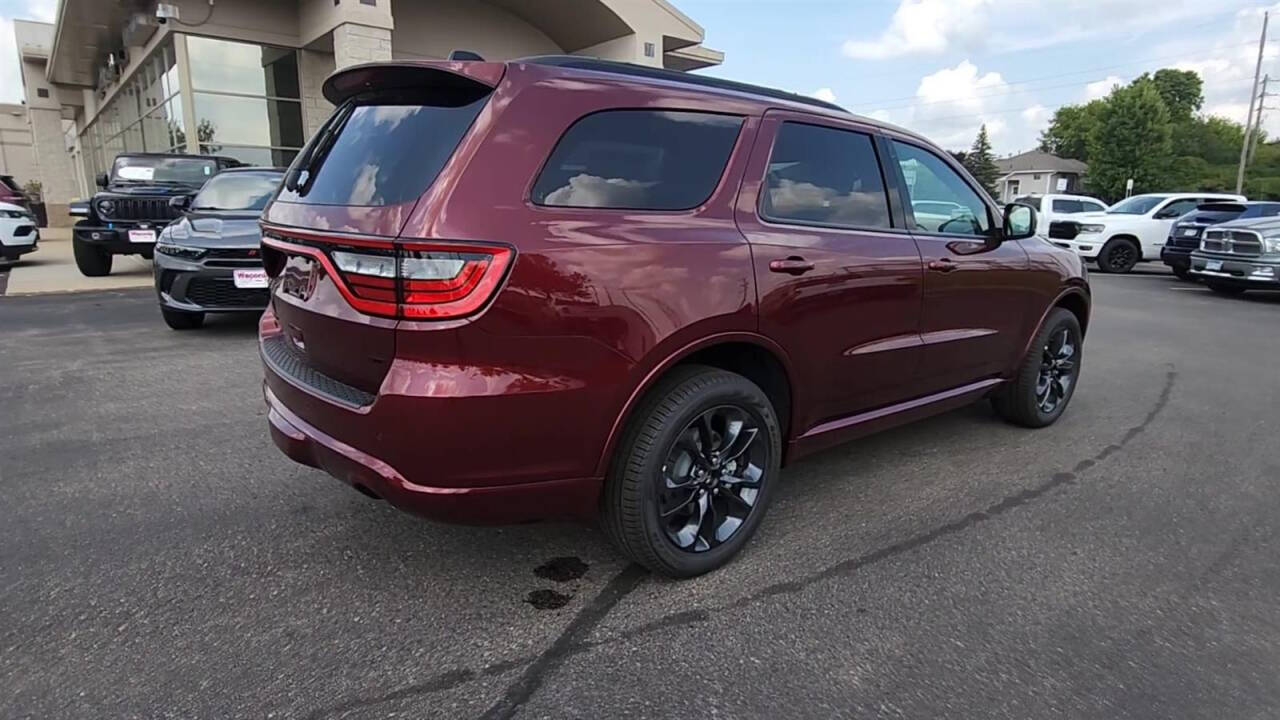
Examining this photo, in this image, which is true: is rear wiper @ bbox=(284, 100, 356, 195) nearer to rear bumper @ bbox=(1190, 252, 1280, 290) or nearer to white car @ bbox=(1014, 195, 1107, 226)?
rear bumper @ bbox=(1190, 252, 1280, 290)

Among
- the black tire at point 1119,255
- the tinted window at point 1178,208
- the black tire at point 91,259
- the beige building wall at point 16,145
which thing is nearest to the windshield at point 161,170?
the black tire at point 91,259

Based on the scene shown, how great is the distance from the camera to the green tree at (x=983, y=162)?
6669cm

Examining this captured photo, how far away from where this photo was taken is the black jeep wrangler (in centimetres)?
1114

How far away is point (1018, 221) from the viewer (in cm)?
426

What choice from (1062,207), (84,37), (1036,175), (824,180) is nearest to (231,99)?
(84,37)

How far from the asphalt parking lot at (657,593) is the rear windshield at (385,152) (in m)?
1.40

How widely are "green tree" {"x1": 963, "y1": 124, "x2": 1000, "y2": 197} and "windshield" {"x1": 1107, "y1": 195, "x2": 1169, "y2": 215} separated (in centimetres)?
5013

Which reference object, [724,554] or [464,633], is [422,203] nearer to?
[464,633]

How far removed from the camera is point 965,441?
181 inches

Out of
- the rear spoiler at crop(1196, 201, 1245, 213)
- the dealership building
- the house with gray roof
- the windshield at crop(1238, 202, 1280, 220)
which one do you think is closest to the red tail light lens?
the dealership building

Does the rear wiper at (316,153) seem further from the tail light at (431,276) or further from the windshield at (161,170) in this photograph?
the windshield at (161,170)

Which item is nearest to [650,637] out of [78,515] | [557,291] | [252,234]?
[557,291]

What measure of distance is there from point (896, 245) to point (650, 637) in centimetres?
207

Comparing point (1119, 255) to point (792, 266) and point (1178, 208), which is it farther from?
point (792, 266)
